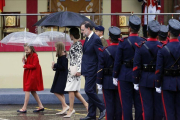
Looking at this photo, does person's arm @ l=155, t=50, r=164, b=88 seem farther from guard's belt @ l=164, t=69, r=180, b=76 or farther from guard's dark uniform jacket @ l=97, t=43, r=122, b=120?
guard's dark uniform jacket @ l=97, t=43, r=122, b=120

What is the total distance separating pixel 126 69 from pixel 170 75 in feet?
3.11

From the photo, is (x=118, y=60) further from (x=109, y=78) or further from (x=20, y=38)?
(x=20, y=38)

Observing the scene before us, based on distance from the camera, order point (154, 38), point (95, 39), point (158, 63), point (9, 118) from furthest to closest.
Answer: point (9, 118) → point (95, 39) → point (154, 38) → point (158, 63)


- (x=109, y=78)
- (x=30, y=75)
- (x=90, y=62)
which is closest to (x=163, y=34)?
(x=109, y=78)

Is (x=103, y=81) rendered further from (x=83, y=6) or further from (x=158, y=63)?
(x=83, y=6)

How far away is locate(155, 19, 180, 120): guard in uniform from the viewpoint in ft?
24.0

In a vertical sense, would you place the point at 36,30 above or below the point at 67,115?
above

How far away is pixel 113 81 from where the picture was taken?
27.0ft

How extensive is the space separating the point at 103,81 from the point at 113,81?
1.27 feet

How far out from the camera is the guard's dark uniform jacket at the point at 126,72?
805 cm

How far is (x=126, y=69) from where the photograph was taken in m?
8.06

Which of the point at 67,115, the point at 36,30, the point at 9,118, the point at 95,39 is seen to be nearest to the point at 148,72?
the point at 95,39

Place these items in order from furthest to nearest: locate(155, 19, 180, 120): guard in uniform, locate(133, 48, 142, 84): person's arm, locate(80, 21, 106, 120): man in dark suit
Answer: locate(80, 21, 106, 120): man in dark suit
locate(133, 48, 142, 84): person's arm
locate(155, 19, 180, 120): guard in uniform

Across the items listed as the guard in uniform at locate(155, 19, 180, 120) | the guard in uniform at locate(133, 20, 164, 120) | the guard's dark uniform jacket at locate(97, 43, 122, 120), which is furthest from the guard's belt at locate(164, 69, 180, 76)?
the guard's dark uniform jacket at locate(97, 43, 122, 120)
